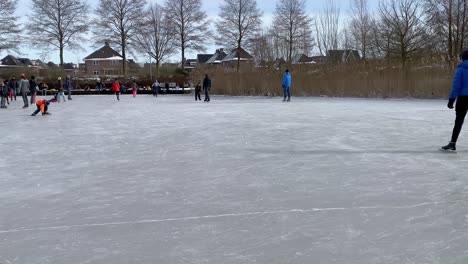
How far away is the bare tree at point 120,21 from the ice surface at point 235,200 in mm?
40309

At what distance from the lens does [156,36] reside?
5084 cm

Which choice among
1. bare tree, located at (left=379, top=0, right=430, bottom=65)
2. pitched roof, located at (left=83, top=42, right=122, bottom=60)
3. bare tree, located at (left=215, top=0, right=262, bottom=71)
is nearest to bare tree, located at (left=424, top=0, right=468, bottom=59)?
bare tree, located at (left=379, top=0, right=430, bottom=65)

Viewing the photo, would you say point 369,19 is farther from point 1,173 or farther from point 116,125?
point 1,173

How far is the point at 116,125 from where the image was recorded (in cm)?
1042

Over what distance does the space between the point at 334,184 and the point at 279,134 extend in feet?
13.0

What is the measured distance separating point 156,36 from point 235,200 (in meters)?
49.0

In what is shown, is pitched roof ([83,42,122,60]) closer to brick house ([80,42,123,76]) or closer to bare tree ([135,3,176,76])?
brick house ([80,42,123,76])

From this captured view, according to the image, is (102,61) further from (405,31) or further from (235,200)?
(235,200)

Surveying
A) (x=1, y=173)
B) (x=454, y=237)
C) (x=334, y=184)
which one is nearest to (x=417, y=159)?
(x=334, y=184)

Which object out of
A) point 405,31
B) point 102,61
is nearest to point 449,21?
point 405,31

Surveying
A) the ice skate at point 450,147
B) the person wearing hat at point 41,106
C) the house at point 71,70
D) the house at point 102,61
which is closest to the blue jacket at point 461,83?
the ice skate at point 450,147

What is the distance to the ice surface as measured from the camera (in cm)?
279

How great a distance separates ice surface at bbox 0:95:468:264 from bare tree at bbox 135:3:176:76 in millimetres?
41393

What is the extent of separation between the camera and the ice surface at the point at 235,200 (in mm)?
2791
